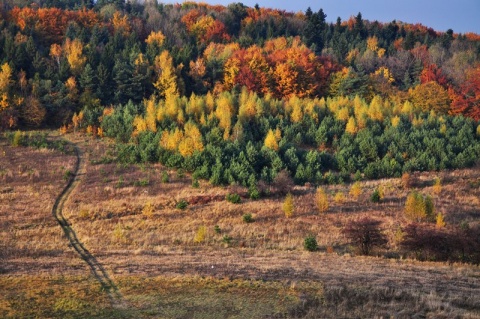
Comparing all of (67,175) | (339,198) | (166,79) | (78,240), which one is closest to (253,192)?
(339,198)

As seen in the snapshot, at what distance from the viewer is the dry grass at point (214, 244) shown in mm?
19125

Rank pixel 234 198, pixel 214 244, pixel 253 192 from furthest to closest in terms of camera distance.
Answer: pixel 253 192
pixel 234 198
pixel 214 244

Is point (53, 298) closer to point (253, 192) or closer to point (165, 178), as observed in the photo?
point (253, 192)

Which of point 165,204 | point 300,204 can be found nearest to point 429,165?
point 300,204

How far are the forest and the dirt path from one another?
203 inches

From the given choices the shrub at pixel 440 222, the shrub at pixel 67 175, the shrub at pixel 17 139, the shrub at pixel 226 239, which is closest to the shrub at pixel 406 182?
the shrub at pixel 440 222

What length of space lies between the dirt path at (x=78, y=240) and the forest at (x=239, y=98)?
517cm

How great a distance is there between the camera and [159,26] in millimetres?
121438

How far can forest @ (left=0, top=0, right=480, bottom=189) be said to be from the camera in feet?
190

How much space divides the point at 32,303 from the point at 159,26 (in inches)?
→ 4375

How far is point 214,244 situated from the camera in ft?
109

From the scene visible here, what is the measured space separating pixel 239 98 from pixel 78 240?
4643 cm

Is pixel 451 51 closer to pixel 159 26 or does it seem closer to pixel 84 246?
pixel 159 26

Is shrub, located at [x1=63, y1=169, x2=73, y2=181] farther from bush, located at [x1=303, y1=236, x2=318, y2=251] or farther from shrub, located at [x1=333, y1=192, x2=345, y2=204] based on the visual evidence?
bush, located at [x1=303, y1=236, x2=318, y2=251]
